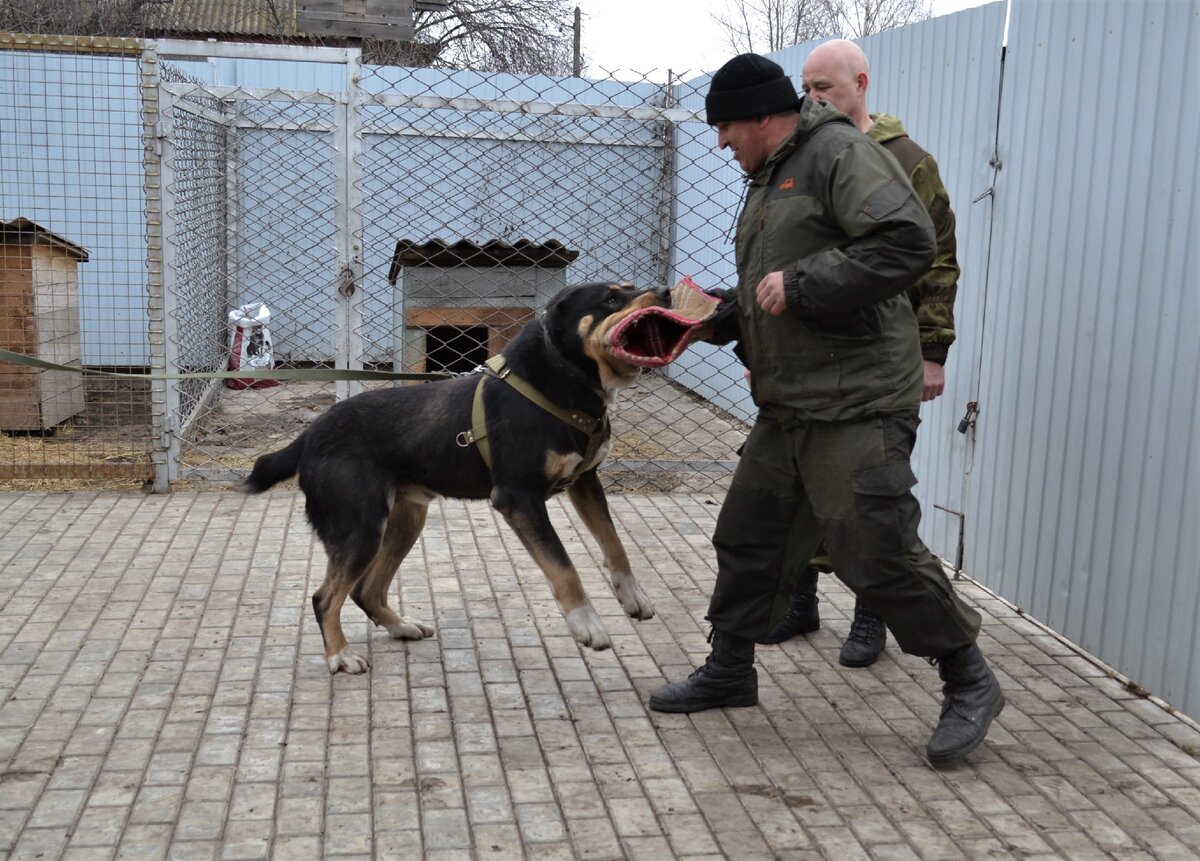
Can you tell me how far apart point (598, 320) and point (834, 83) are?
3.94 feet

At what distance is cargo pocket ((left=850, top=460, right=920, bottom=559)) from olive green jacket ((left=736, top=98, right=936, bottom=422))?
0.59 feet

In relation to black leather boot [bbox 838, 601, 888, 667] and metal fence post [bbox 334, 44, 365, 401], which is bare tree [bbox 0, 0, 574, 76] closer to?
metal fence post [bbox 334, 44, 365, 401]

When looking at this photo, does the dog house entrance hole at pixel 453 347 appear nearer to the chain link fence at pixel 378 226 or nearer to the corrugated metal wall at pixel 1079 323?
the chain link fence at pixel 378 226

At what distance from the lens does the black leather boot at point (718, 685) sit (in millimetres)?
4145

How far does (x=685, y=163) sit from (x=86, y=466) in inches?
224

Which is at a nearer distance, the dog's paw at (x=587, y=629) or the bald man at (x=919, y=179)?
the dog's paw at (x=587, y=629)

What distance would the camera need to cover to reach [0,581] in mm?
5516

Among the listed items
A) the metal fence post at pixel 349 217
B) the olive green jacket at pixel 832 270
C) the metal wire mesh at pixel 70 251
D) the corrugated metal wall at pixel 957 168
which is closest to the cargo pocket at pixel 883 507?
the olive green jacket at pixel 832 270

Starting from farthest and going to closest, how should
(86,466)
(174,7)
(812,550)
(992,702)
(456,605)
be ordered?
1. (174,7)
2. (86,466)
3. (456,605)
4. (812,550)
5. (992,702)

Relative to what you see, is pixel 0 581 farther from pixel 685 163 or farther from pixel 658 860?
pixel 685 163

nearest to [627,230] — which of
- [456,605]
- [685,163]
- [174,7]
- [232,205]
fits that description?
[685,163]

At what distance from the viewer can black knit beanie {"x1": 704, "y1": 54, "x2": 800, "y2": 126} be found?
3.60 meters

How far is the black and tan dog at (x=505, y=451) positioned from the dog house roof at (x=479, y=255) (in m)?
4.13

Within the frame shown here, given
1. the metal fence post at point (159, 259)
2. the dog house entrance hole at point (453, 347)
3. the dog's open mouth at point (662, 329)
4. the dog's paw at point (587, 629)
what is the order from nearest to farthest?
the dog's open mouth at point (662, 329) < the dog's paw at point (587, 629) < the metal fence post at point (159, 259) < the dog house entrance hole at point (453, 347)
